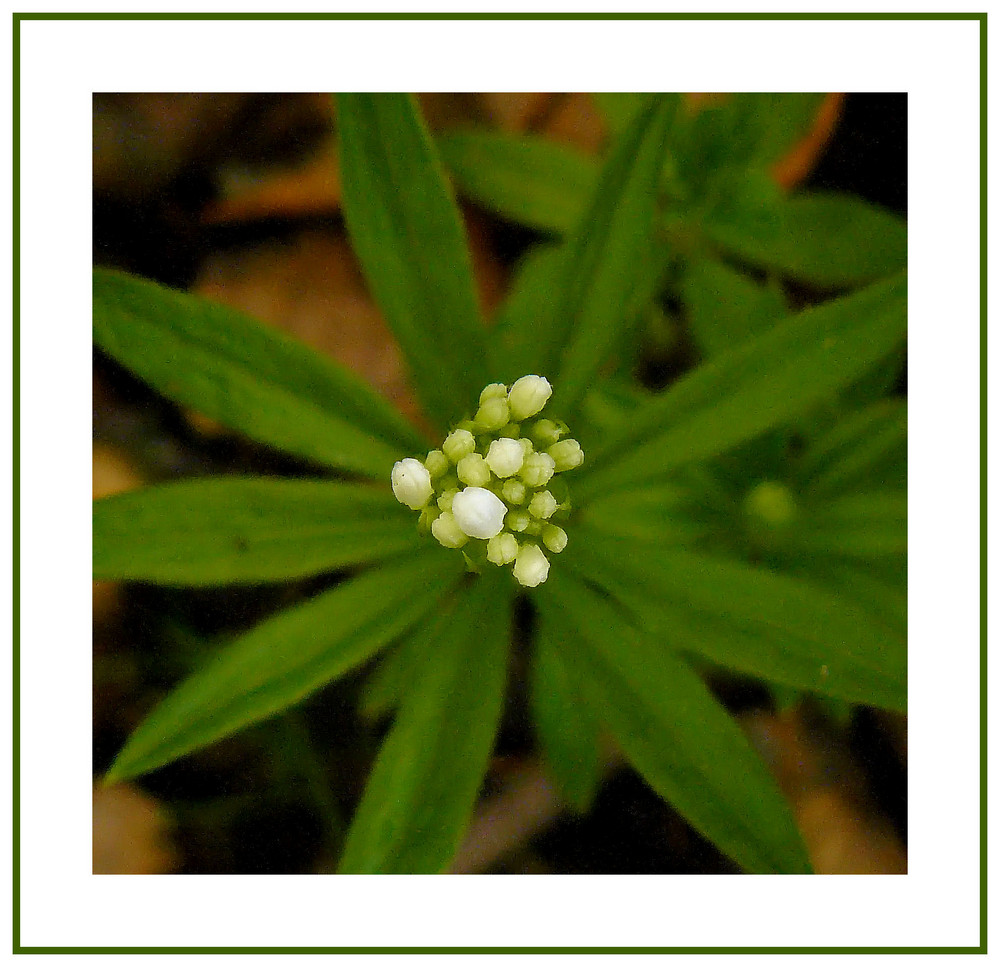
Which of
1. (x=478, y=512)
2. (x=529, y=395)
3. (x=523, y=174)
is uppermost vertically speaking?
(x=523, y=174)

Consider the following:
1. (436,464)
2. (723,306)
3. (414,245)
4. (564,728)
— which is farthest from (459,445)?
(723,306)

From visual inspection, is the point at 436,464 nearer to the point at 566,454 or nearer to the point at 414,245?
the point at 566,454

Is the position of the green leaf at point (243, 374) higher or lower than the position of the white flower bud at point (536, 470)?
higher

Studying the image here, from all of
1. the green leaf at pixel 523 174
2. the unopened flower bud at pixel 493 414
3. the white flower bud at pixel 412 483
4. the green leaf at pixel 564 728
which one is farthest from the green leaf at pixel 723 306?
the white flower bud at pixel 412 483

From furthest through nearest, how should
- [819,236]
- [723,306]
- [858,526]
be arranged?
[819,236]
[723,306]
[858,526]

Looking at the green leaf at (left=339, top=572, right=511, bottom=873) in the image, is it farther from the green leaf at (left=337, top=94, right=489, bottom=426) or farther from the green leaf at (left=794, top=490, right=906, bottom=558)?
the green leaf at (left=794, top=490, right=906, bottom=558)

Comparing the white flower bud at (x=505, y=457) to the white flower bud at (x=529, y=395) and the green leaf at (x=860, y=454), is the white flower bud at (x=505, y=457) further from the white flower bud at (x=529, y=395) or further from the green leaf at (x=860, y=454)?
the green leaf at (x=860, y=454)
